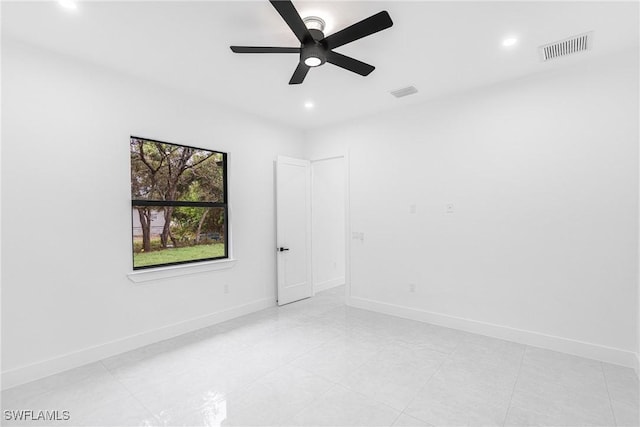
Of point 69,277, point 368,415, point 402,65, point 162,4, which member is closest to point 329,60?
point 402,65

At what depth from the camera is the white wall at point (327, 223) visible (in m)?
5.50

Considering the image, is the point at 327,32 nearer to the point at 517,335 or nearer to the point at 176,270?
the point at 176,270

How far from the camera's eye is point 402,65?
2.99 metres

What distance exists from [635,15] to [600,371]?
2.82 m

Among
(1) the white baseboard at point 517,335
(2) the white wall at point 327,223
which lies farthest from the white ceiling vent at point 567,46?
(2) the white wall at point 327,223

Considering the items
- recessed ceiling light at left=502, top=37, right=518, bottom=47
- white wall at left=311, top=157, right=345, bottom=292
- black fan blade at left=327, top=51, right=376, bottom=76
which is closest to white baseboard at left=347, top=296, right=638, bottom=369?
white wall at left=311, top=157, right=345, bottom=292

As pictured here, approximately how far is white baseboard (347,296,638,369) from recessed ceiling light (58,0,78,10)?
14.0 ft

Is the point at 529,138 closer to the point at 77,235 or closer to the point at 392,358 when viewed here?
the point at 392,358

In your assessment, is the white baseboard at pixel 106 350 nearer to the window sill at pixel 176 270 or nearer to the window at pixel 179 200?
the window sill at pixel 176 270

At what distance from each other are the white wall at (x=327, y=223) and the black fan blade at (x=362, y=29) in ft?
9.85

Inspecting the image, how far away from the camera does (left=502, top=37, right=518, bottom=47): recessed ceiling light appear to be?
100.0 inches

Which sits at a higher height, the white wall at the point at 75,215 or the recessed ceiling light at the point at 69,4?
the recessed ceiling light at the point at 69,4

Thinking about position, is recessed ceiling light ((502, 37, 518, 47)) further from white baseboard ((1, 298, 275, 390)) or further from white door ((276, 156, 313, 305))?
white baseboard ((1, 298, 275, 390))

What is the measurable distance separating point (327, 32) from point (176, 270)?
9.42 ft
